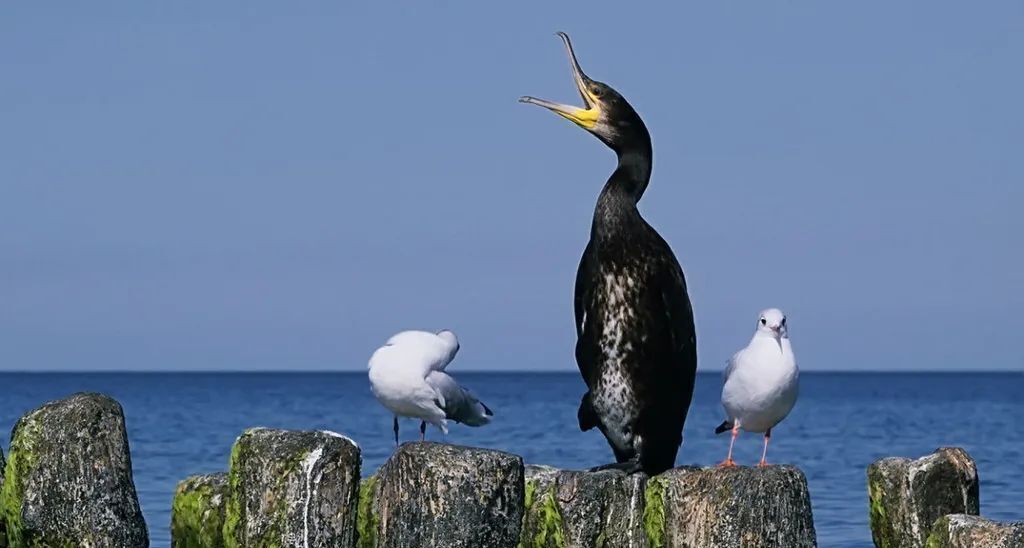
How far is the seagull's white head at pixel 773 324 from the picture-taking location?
998cm

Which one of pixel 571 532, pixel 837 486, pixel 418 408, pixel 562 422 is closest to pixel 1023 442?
pixel 562 422

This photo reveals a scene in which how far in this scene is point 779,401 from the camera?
9.90 m

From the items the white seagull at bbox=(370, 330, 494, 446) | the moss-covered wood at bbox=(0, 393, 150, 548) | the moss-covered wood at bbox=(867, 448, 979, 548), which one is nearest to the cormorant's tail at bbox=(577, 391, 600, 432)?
the moss-covered wood at bbox=(867, 448, 979, 548)

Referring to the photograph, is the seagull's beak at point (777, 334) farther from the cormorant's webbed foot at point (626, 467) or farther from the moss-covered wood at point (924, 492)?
the cormorant's webbed foot at point (626, 467)

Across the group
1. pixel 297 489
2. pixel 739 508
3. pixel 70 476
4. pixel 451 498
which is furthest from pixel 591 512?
pixel 70 476

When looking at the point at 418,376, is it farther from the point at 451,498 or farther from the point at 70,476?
the point at 451,498

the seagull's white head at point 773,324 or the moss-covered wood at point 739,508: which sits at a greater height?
the seagull's white head at point 773,324

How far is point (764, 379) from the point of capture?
984cm

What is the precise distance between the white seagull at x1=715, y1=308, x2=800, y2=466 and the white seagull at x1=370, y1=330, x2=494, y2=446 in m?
2.14

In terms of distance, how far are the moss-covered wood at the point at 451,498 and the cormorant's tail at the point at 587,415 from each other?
1.07 metres

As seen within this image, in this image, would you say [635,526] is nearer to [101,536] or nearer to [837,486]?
[101,536]

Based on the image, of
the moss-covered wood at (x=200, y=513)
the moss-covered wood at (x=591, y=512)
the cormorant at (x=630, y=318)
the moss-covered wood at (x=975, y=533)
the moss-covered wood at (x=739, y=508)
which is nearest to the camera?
the moss-covered wood at (x=975, y=533)

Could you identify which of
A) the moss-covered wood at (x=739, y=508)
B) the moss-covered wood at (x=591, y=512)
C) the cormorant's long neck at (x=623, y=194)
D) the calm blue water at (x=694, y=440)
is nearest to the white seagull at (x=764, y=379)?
the cormorant's long neck at (x=623, y=194)

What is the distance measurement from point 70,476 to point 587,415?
262cm
